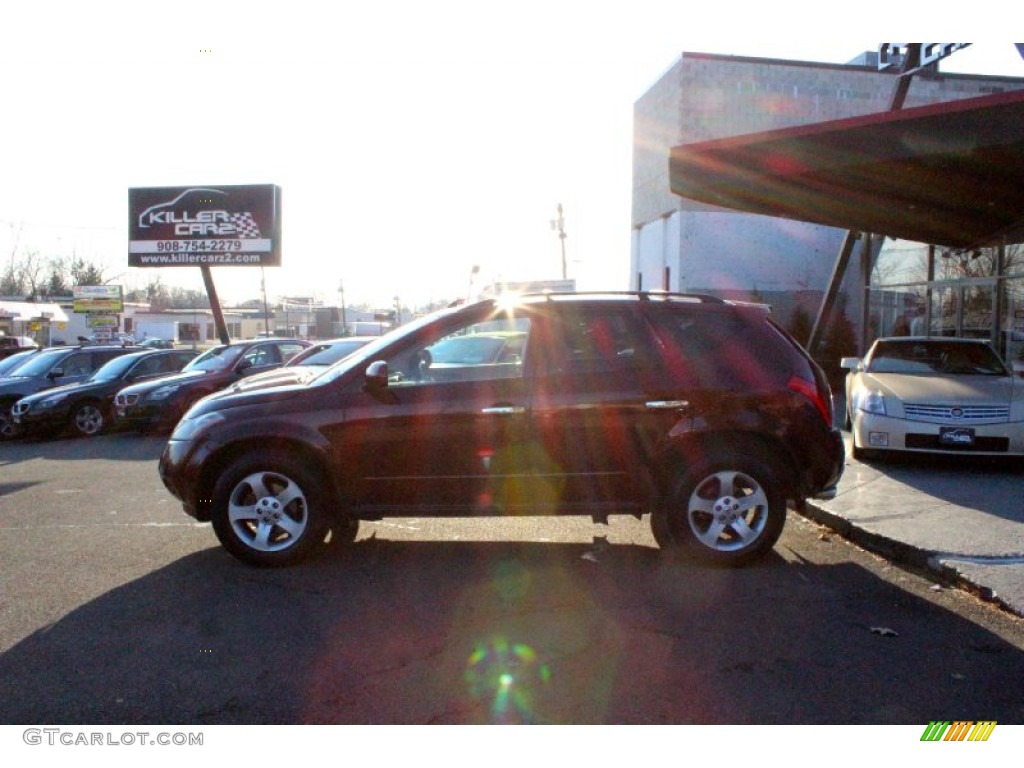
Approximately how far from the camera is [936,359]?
36.8 feet

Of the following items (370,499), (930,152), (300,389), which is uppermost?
(930,152)

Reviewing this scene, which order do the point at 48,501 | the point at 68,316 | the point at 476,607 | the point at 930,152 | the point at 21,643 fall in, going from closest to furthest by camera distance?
the point at 21,643
the point at 476,607
the point at 48,501
the point at 930,152
the point at 68,316

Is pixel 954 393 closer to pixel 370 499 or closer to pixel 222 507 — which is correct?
pixel 370 499

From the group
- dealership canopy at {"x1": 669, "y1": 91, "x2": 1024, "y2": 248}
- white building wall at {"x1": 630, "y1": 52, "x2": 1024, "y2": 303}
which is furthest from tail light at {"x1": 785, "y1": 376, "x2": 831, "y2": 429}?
white building wall at {"x1": 630, "y1": 52, "x2": 1024, "y2": 303}

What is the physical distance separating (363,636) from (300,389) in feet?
6.60

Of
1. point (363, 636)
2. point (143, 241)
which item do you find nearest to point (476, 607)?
point (363, 636)

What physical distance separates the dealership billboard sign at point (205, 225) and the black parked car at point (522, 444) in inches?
755

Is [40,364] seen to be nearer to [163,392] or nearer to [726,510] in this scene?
[163,392]

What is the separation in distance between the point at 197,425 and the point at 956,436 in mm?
7398

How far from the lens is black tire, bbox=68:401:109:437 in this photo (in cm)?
1573

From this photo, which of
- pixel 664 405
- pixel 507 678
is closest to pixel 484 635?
pixel 507 678

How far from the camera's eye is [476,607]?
215 inches

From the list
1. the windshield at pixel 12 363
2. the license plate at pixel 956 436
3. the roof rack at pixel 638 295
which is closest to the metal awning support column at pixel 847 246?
the license plate at pixel 956 436

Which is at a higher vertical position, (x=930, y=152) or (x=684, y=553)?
(x=930, y=152)
